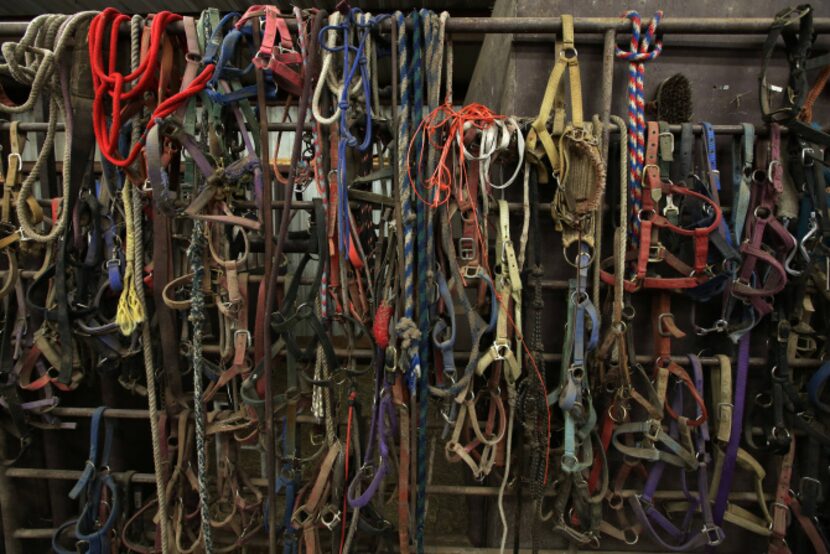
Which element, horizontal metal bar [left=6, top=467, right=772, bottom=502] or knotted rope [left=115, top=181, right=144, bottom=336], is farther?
horizontal metal bar [left=6, top=467, right=772, bottom=502]

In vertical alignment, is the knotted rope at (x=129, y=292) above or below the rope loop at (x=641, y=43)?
below

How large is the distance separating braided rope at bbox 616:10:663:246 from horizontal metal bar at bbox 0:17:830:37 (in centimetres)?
4

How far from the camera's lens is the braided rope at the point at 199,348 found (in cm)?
181

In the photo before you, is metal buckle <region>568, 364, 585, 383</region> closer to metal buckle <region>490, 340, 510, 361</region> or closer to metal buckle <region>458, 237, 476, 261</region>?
metal buckle <region>490, 340, 510, 361</region>

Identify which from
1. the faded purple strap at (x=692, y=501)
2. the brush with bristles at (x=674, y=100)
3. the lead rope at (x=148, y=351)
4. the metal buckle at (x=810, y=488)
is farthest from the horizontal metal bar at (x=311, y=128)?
the metal buckle at (x=810, y=488)

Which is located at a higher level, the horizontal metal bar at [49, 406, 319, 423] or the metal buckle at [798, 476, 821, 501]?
the horizontal metal bar at [49, 406, 319, 423]

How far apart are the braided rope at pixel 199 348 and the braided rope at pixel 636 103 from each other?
1808 millimetres

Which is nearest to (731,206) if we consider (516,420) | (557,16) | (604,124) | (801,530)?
(604,124)

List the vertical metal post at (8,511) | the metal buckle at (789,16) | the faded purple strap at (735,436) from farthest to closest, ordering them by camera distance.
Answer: the vertical metal post at (8,511)
the faded purple strap at (735,436)
the metal buckle at (789,16)

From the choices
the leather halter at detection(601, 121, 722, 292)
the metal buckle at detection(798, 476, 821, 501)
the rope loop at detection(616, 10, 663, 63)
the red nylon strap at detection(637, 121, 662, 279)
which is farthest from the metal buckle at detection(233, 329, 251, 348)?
the metal buckle at detection(798, 476, 821, 501)

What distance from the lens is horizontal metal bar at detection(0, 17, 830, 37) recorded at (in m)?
1.85

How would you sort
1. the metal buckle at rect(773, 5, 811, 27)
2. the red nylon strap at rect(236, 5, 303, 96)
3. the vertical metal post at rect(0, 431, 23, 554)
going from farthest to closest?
the vertical metal post at rect(0, 431, 23, 554) → the metal buckle at rect(773, 5, 811, 27) → the red nylon strap at rect(236, 5, 303, 96)

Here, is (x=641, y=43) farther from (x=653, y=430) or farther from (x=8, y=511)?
(x=8, y=511)

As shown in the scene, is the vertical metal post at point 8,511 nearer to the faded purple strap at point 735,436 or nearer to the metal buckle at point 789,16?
the faded purple strap at point 735,436
